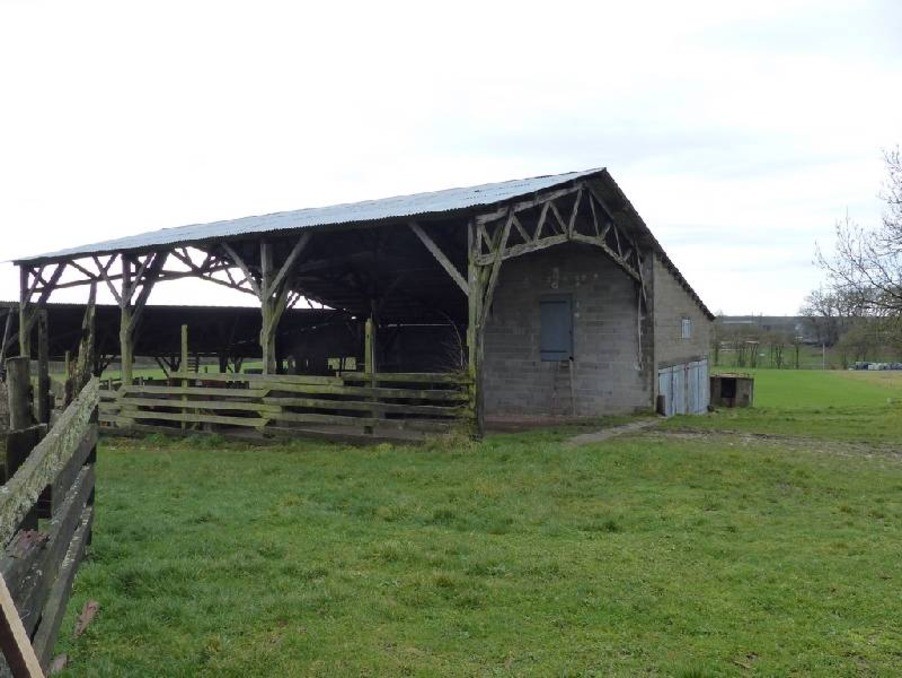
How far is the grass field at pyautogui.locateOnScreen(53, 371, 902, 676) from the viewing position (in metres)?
3.94

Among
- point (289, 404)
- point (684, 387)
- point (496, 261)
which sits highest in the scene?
point (496, 261)

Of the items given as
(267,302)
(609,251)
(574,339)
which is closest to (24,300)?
(267,302)

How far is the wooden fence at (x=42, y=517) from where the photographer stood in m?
2.89

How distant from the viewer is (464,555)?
5.67 meters

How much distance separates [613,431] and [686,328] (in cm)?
737

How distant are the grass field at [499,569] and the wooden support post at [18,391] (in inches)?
49.1

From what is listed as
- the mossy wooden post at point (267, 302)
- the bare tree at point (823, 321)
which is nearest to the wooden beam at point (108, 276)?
the mossy wooden post at point (267, 302)

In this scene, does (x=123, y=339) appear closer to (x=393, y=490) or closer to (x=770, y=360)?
(x=393, y=490)

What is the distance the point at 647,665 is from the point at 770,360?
6393 centimetres

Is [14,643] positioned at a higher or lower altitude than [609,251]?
lower

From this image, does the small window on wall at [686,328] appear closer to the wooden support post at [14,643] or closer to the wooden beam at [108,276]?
the wooden beam at [108,276]

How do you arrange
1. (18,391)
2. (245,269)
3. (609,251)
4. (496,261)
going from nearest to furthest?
(18,391) → (496,261) → (245,269) → (609,251)

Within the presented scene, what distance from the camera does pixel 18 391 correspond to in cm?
412

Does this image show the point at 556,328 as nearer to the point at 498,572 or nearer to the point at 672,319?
the point at 672,319
